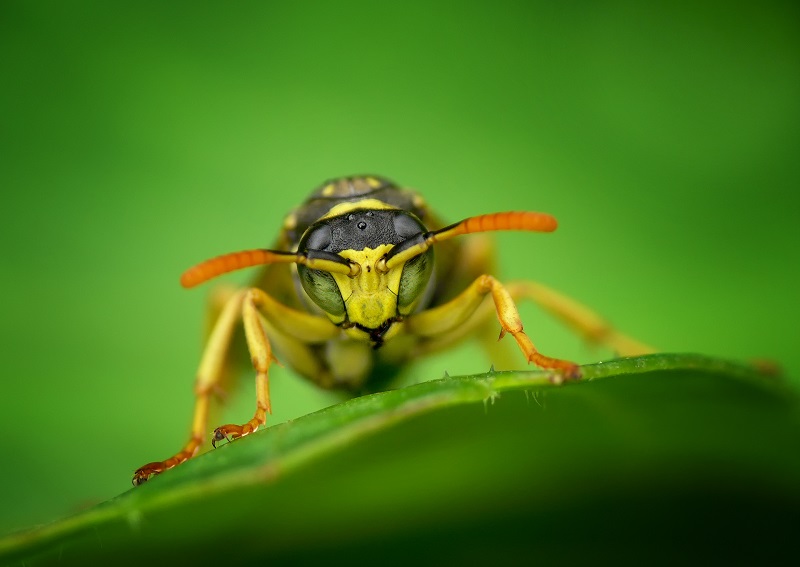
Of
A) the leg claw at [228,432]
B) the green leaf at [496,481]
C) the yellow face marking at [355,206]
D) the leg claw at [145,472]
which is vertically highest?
the yellow face marking at [355,206]

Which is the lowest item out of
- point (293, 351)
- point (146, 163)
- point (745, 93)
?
point (293, 351)

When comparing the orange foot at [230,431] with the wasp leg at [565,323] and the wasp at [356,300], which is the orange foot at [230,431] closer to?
the wasp at [356,300]

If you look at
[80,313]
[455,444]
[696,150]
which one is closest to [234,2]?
[80,313]

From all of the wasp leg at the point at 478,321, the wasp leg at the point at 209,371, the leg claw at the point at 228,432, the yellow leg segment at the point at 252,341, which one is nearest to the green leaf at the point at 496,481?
the wasp leg at the point at 478,321

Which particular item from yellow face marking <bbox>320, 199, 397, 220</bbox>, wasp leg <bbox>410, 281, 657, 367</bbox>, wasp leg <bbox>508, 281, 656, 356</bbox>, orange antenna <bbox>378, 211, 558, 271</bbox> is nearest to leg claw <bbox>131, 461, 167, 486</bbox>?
orange antenna <bbox>378, 211, 558, 271</bbox>

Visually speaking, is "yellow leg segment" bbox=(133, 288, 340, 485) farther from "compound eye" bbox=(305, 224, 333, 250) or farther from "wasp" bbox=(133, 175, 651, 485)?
"compound eye" bbox=(305, 224, 333, 250)

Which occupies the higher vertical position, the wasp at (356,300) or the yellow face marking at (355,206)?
the yellow face marking at (355,206)

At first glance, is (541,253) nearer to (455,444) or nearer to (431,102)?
(431,102)
